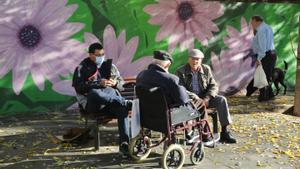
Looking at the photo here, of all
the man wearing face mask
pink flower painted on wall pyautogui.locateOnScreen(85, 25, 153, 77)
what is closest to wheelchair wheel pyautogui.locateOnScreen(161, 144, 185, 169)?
the man wearing face mask

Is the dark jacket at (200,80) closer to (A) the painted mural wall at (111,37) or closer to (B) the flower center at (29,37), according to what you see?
(A) the painted mural wall at (111,37)

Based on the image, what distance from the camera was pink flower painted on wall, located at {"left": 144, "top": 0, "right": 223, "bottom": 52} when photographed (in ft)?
37.2

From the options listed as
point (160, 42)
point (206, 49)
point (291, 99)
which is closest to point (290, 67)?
point (291, 99)

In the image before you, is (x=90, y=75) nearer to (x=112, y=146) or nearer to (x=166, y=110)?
(x=112, y=146)

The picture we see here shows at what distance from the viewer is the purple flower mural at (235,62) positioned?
12.3 metres

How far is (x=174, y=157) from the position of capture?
646 centimetres

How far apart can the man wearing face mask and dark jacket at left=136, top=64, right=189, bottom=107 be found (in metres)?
0.88

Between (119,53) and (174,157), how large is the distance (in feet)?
15.8

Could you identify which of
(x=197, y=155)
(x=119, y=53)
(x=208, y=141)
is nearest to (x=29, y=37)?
(x=119, y=53)

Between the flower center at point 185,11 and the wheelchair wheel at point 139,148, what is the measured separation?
5.15 metres

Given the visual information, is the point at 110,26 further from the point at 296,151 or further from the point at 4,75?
the point at 296,151

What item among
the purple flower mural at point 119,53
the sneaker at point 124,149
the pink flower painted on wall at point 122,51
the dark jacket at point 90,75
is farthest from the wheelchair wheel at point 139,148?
the pink flower painted on wall at point 122,51

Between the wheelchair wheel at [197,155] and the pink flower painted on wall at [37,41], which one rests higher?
the pink flower painted on wall at [37,41]

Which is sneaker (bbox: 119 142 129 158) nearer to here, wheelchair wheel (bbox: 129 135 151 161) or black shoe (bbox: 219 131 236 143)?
wheelchair wheel (bbox: 129 135 151 161)
